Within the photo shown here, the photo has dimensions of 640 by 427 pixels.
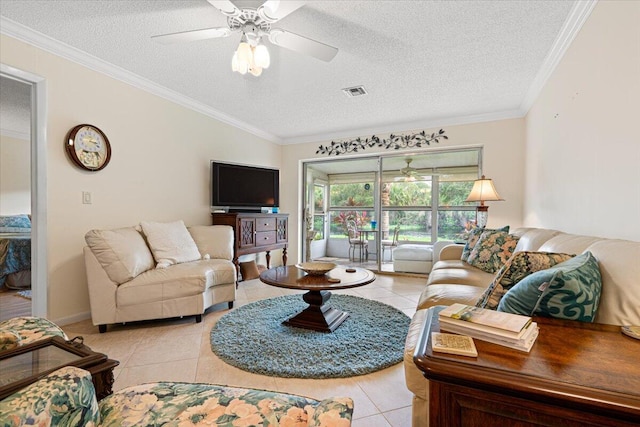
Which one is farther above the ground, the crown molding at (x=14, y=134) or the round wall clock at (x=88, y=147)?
the crown molding at (x=14, y=134)

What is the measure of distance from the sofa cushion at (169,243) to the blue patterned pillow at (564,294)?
279cm

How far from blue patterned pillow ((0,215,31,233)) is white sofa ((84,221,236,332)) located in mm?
2658

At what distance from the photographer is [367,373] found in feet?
6.01

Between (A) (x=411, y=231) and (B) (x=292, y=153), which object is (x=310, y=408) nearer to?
(A) (x=411, y=231)

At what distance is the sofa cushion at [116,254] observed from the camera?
7.90 feet

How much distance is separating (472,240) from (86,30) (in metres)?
3.80

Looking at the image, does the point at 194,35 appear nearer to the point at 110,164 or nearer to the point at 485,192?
the point at 110,164

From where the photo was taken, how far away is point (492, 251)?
263cm

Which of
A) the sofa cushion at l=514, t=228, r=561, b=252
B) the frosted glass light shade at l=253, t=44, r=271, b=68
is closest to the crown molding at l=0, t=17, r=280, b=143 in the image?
the frosted glass light shade at l=253, t=44, r=271, b=68

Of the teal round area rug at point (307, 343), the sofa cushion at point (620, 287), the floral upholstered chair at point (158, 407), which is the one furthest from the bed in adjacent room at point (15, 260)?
the sofa cushion at point (620, 287)

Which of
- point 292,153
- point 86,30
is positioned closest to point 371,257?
point 292,153

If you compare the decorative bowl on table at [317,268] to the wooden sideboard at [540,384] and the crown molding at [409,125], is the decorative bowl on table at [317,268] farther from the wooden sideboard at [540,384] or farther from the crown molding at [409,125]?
the crown molding at [409,125]

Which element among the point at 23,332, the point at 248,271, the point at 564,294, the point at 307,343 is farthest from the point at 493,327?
the point at 248,271

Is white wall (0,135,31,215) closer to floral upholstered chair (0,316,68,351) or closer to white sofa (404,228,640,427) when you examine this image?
floral upholstered chair (0,316,68,351)
